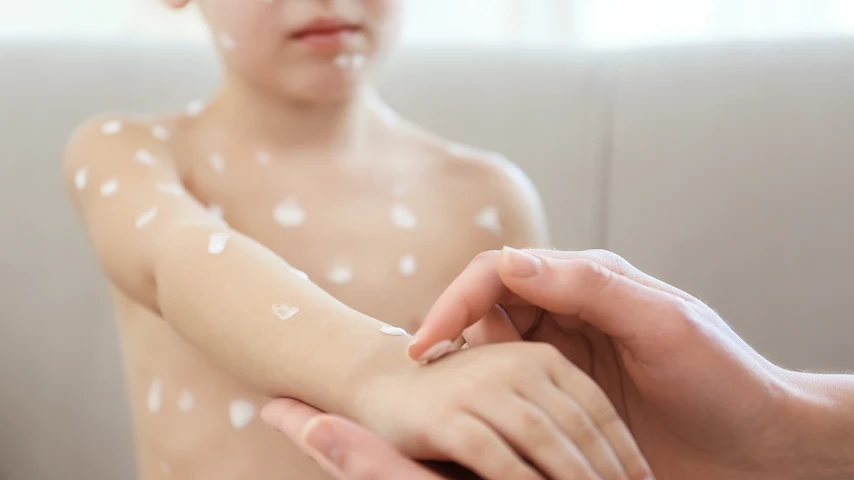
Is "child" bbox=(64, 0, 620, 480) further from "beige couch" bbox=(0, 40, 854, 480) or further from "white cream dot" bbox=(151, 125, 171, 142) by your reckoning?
"beige couch" bbox=(0, 40, 854, 480)

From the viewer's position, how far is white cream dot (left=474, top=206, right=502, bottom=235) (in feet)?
2.09

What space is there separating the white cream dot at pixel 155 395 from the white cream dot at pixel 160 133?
183 millimetres

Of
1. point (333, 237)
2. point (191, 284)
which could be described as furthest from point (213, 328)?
point (333, 237)

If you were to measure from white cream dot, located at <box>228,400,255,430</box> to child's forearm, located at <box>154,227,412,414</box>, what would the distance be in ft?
0.28

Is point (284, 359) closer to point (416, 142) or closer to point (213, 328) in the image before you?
point (213, 328)

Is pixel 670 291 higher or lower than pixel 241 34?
lower

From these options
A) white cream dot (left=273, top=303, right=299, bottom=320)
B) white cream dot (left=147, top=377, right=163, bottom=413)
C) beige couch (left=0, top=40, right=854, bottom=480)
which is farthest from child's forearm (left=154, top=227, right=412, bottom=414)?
beige couch (left=0, top=40, right=854, bottom=480)

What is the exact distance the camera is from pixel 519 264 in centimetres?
34

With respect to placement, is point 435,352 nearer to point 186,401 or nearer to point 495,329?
point 495,329

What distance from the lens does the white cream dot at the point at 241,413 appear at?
53 centimetres

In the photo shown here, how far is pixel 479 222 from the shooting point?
637mm

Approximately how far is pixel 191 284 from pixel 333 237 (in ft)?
0.51

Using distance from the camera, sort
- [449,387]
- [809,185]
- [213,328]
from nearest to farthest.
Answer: [449,387] < [213,328] < [809,185]

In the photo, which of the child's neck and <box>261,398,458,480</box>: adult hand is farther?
the child's neck
